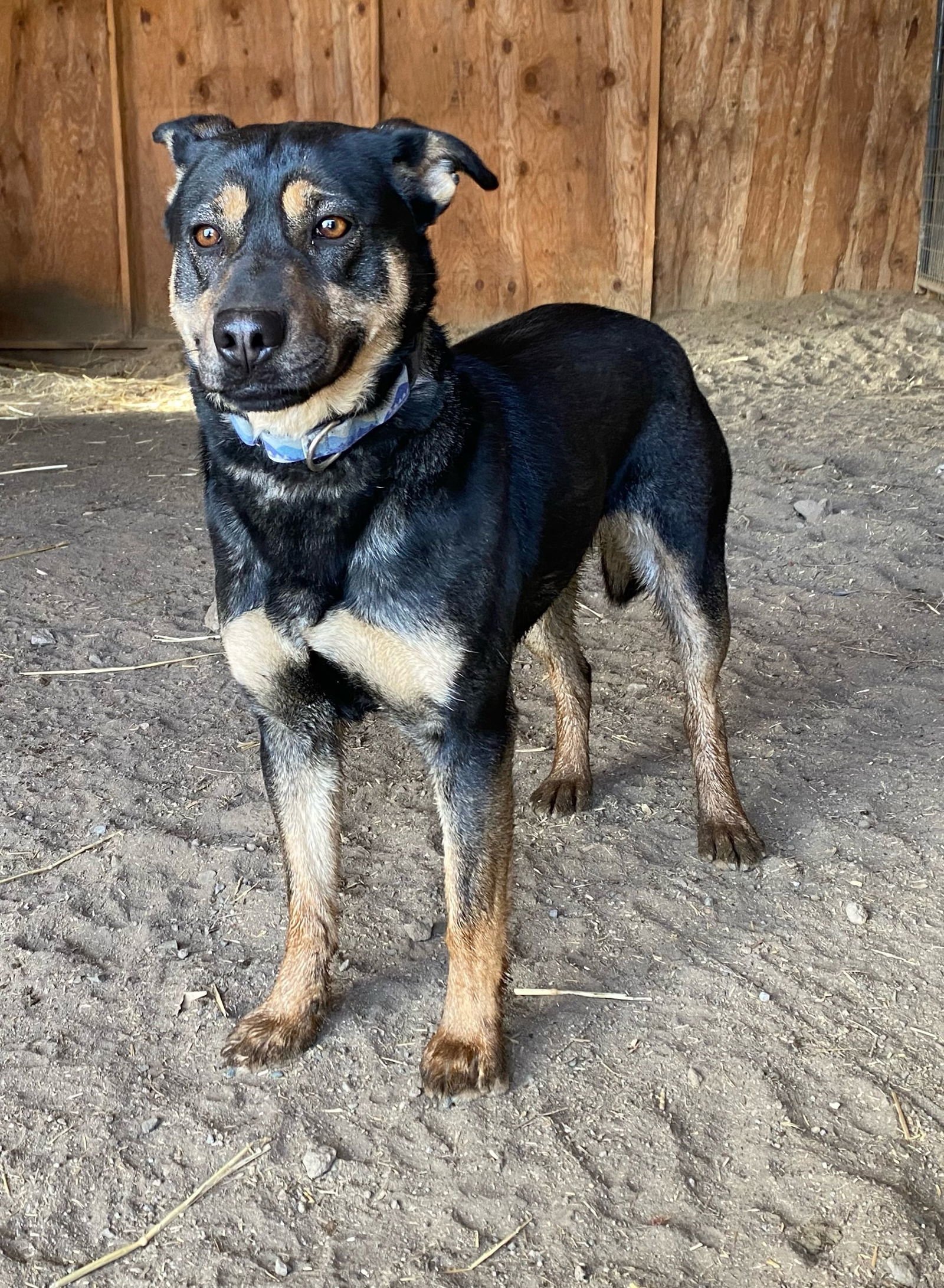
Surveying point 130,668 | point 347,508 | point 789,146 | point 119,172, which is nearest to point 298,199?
point 347,508

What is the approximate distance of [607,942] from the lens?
123 inches

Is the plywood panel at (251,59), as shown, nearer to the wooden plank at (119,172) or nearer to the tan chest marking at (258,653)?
the wooden plank at (119,172)

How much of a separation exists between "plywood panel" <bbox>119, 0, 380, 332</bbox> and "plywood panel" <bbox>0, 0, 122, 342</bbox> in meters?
0.28

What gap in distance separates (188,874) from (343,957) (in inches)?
22.5

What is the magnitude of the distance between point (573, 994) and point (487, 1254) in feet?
2.64

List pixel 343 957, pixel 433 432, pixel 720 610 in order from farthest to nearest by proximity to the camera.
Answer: pixel 720 610 → pixel 343 957 → pixel 433 432

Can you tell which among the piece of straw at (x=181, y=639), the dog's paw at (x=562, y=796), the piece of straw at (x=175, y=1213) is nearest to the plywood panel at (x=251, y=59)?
the piece of straw at (x=181, y=639)

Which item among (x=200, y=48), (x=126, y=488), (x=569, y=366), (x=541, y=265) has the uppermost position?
(x=200, y=48)

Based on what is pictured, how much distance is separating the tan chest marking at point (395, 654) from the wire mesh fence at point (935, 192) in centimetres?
730

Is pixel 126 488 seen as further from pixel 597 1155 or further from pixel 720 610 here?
pixel 597 1155

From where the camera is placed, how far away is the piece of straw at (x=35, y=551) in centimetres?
544

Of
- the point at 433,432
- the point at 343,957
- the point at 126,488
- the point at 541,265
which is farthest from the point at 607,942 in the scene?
the point at 541,265

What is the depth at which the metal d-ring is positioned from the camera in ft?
8.30

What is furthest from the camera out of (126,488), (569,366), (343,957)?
(126,488)
